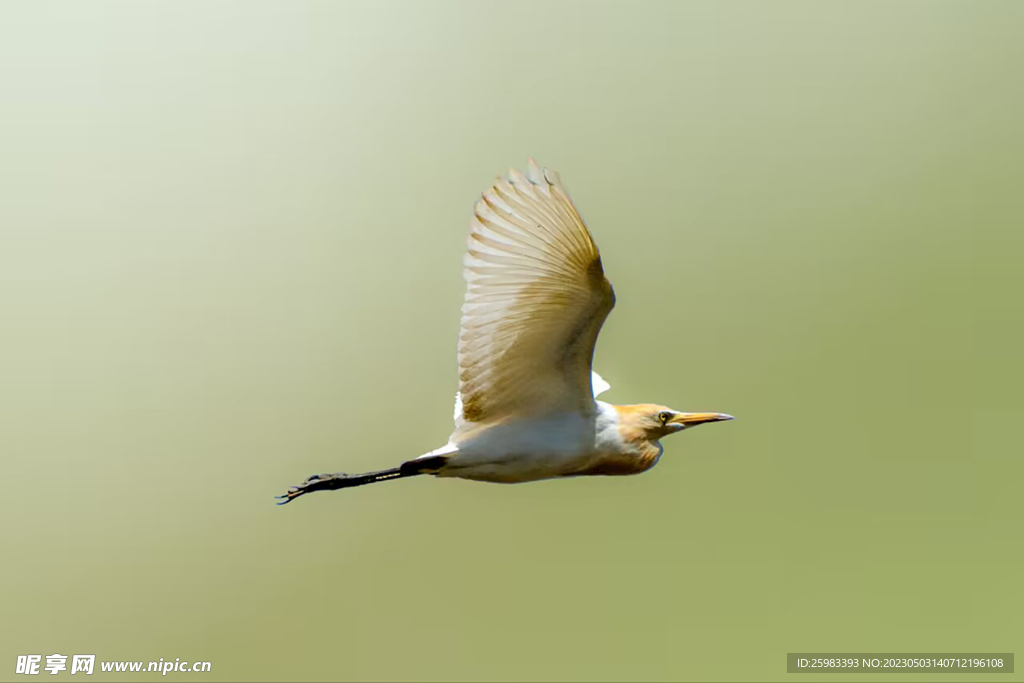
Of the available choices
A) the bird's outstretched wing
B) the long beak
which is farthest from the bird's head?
the bird's outstretched wing

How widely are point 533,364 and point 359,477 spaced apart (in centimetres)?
61

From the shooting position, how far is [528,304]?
8.66 ft

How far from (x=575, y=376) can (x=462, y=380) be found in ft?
1.03

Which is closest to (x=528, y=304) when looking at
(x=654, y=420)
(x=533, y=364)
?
(x=533, y=364)

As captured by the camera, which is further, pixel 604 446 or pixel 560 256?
pixel 604 446

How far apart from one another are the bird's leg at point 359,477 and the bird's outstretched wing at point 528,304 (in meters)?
0.14

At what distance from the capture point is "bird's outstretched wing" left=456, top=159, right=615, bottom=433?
2482 millimetres

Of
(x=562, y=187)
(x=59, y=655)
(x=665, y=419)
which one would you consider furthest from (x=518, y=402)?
(x=59, y=655)

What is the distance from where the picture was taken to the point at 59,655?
4.17 metres

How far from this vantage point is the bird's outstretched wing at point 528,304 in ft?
8.14

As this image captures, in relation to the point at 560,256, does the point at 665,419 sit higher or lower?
lower

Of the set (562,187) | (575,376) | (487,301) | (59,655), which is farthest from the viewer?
(59,655)

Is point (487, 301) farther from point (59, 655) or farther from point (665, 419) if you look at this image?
point (59, 655)

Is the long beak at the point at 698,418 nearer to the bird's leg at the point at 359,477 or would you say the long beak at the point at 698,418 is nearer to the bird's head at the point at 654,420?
the bird's head at the point at 654,420
